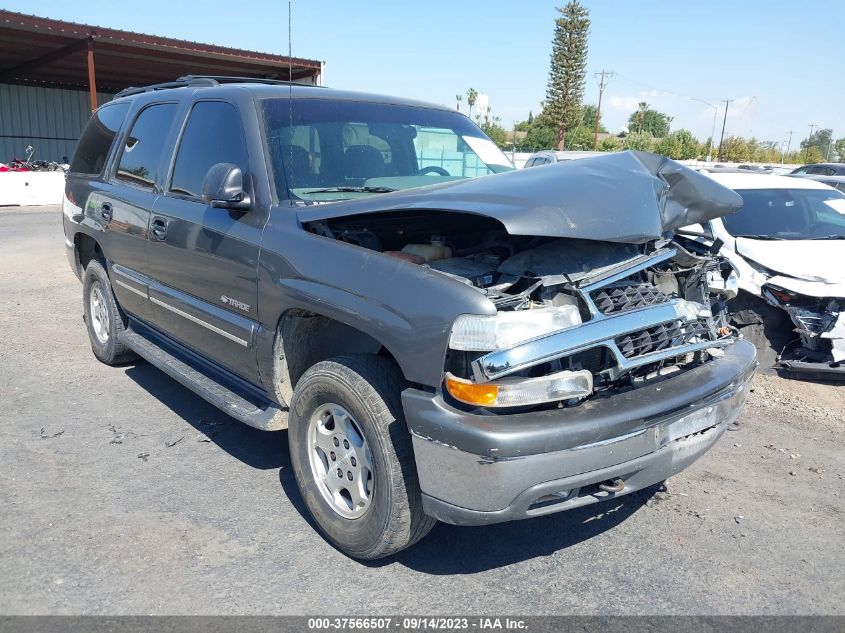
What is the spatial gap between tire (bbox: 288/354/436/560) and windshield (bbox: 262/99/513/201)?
1.05 metres

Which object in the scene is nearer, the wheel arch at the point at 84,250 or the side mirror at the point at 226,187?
the side mirror at the point at 226,187

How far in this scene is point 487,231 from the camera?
10.9ft

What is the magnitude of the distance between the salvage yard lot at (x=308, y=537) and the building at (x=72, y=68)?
12635 mm

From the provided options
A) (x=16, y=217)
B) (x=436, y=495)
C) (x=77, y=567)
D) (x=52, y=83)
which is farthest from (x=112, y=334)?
(x=52, y=83)

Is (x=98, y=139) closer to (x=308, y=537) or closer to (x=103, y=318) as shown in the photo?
(x=103, y=318)

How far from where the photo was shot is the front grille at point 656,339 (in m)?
2.78

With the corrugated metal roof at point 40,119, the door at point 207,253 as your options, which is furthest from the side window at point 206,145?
the corrugated metal roof at point 40,119

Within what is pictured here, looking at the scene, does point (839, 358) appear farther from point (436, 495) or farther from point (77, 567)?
point (77, 567)

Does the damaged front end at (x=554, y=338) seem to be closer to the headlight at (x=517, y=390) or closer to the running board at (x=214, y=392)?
the headlight at (x=517, y=390)

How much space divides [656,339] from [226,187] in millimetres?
2124

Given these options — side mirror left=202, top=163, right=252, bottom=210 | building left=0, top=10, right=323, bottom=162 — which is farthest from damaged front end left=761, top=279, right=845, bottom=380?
building left=0, top=10, right=323, bottom=162

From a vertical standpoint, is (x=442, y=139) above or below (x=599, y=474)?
above

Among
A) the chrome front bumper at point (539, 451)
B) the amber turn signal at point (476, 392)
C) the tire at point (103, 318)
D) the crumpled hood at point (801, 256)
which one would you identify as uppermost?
the crumpled hood at point (801, 256)

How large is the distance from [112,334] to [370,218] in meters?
3.23
